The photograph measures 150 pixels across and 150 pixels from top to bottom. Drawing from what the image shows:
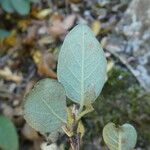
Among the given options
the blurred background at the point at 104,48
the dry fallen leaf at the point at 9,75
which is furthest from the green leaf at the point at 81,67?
the dry fallen leaf at the point at 9,75

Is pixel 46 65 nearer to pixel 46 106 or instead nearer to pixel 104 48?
pixel 104 48

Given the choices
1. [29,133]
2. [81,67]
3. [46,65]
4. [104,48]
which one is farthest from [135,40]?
[81,67]

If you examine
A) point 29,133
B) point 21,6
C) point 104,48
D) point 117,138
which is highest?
point 117,138

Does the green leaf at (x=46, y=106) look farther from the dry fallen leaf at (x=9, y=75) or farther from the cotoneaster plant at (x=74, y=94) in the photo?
the dry fallen leaf at (x=9, y=75)

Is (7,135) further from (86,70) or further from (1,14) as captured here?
(86,70)

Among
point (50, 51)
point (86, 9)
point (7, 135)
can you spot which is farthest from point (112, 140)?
point (86, 9)

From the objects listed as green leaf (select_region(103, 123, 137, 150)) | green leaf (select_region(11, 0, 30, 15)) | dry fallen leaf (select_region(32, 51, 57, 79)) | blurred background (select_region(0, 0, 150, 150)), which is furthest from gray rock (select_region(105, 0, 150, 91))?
green leaf (select_region(103, 123, 137, 150))

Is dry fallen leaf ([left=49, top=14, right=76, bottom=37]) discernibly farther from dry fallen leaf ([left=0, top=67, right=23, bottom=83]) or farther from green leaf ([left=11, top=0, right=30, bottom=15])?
dry fallen leaf ([left=0, top=67, right=23, bottom=83])
